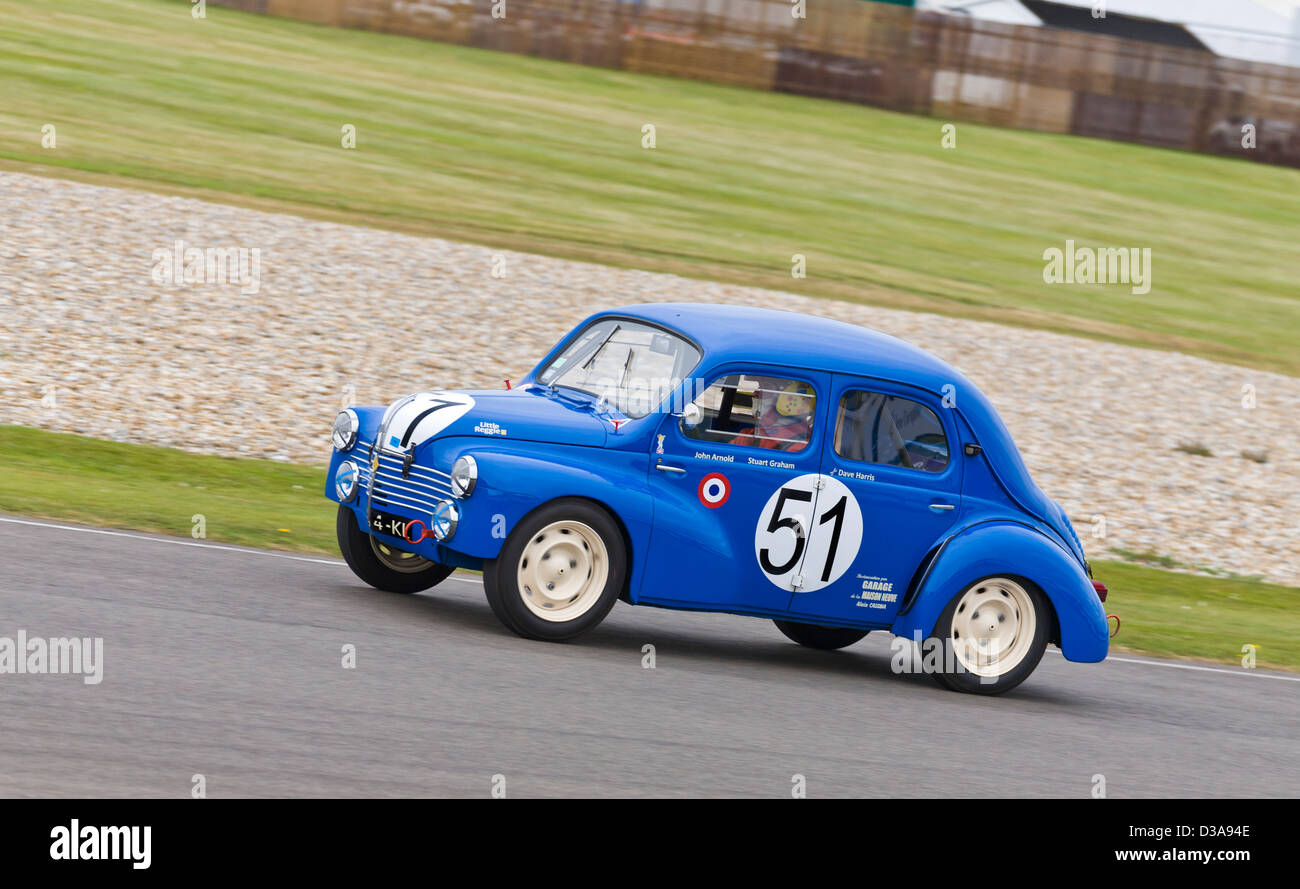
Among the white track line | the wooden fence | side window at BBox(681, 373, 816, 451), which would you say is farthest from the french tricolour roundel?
the wooden fence

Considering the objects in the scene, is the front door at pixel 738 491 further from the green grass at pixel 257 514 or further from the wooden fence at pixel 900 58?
the wooden fence at pixel 900 58

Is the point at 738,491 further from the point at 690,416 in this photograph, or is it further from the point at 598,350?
the point at 598,350

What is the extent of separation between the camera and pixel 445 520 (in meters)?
8.20

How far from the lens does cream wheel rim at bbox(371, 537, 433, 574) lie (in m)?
9.43

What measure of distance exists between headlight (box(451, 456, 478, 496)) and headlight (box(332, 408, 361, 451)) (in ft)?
3.76

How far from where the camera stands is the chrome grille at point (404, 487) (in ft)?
27.3

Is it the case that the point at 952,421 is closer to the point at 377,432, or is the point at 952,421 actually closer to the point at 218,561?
the point at 377,432

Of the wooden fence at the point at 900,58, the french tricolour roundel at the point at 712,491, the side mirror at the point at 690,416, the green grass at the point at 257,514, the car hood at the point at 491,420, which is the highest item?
the wooden fence at the point at 900,58

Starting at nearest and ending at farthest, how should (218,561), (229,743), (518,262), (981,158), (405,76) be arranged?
(229,743) < (218,561) < (518,262) < (405,76) < (981,158)

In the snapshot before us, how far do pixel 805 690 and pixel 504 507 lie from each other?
1848mm

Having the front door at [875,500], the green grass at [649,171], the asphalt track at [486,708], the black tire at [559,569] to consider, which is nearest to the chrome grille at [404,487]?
the black tire at [559,569]

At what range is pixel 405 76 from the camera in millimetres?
29922

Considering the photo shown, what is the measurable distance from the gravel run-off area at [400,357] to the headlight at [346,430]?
523 cm
